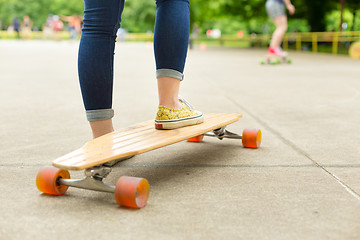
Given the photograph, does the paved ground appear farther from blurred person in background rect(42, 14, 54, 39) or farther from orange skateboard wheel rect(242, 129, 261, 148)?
blurred person in background rect(42, 14, 54, 39)

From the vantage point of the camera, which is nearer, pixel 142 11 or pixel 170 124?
pixel 170 124

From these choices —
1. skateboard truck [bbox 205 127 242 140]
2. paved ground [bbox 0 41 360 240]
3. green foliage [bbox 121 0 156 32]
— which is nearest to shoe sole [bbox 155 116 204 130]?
paved ground [bbox 0 41 360 240]

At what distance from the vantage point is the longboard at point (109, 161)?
1.60 m

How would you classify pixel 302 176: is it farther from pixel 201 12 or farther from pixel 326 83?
pixel 201 12

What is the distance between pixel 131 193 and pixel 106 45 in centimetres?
77

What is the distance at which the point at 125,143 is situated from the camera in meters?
1.89

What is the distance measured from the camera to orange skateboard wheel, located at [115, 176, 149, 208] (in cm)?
158

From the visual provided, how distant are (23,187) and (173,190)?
59 cm

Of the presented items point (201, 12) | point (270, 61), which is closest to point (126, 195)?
point (270, 61)

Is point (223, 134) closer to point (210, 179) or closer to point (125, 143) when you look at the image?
point (210, 179)

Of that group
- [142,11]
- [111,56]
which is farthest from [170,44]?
[142,11]

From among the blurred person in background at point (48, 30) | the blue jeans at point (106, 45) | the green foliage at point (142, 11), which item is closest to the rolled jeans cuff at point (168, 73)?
the blue jeans at point (106, 45)

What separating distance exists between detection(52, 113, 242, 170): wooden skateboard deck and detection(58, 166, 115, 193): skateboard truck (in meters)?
0.05

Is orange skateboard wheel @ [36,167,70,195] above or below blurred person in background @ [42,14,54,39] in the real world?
below
